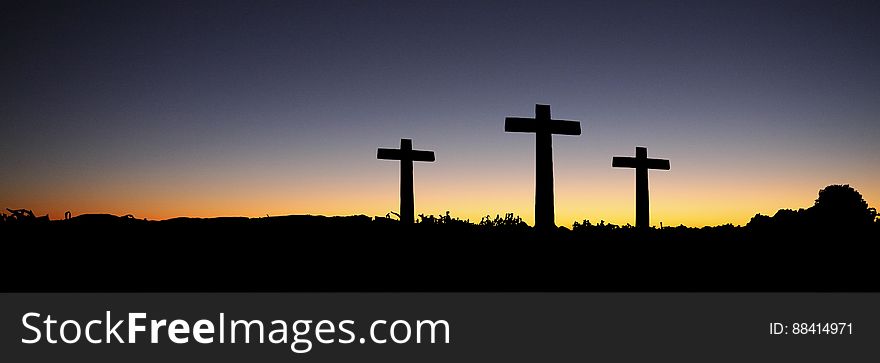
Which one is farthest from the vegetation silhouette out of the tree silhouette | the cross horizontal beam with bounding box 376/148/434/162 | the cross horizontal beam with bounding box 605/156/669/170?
the tree silhouette

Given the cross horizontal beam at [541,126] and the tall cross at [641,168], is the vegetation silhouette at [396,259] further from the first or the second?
the tall cross at [641,168]

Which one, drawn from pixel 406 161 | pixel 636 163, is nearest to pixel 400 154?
pixel 406 161

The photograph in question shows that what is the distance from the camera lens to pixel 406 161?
17.8 metres

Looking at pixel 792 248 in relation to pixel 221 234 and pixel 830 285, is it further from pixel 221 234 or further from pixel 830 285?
pixel 221 234

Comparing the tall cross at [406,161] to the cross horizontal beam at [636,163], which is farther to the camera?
the cross horizontal beam at [636,163]

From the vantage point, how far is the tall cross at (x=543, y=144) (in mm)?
14711

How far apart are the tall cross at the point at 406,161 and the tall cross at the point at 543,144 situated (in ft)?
10.8

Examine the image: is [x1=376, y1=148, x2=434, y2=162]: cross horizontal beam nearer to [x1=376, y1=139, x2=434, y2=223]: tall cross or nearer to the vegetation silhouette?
[x1=376, y1=139, x2=434, y2=223]: tall cross

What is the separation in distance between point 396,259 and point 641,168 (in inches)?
436

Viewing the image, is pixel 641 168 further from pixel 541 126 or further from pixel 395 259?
pixel 395 259

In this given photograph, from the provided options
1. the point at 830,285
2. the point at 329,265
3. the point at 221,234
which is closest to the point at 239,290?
the point at 329,265

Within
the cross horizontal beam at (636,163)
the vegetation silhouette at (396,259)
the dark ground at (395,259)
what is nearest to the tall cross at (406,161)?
the cross horizontal beam at (636,163)

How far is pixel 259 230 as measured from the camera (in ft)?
32.9

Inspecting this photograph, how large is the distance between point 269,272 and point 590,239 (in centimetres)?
452
